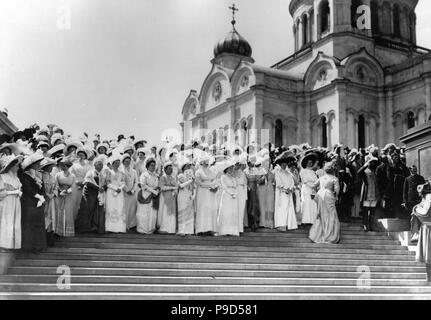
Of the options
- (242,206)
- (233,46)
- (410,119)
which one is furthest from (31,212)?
(233,46)

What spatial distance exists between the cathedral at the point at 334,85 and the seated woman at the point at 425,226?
18221mm

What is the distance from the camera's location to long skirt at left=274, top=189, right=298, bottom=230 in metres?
12.1

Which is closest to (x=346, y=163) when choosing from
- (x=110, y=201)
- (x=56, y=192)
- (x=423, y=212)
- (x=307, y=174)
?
(x=307, y=174)

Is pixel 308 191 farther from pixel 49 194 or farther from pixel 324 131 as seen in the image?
pixel 324 131

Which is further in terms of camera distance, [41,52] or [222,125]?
[222,125]

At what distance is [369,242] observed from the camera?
11.9m

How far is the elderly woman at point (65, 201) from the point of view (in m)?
10.4

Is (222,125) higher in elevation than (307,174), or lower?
higher

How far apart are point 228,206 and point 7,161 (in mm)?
4405

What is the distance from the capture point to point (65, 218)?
10.5 m
